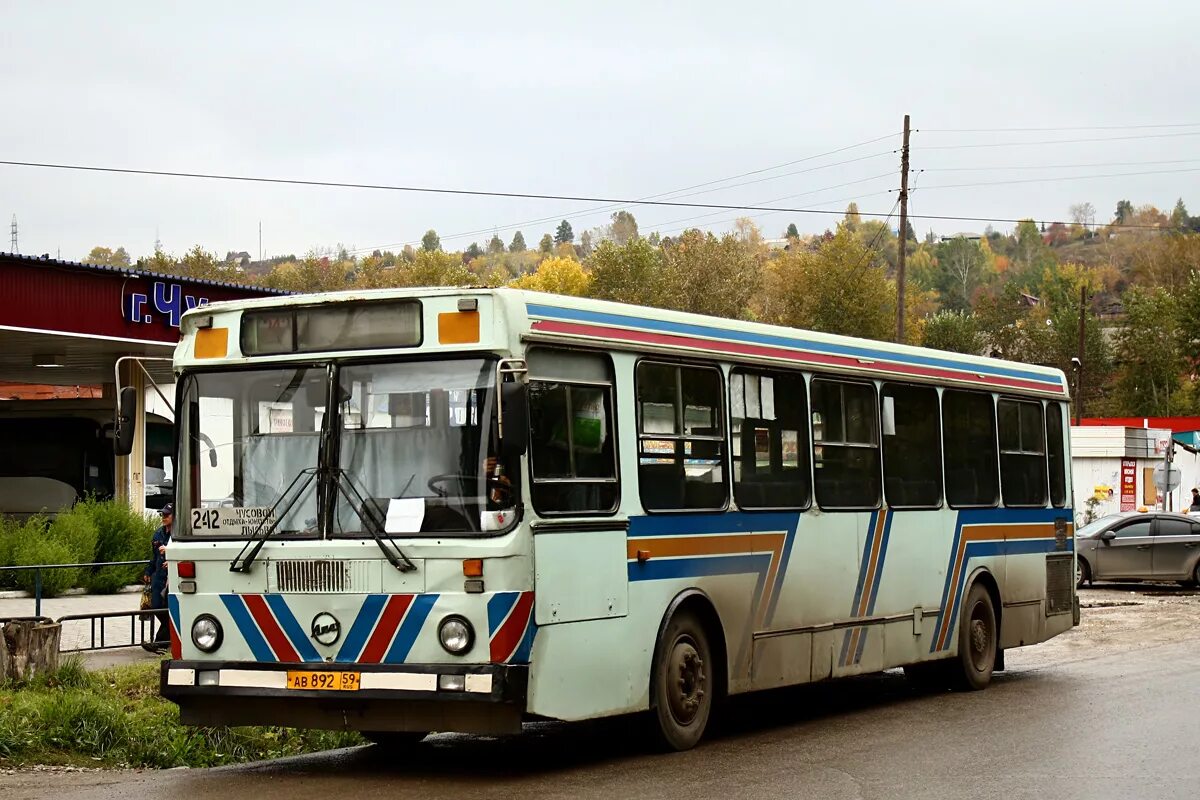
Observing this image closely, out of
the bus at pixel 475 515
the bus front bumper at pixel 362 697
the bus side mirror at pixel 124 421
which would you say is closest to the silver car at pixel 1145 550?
the bus at pixel 475 515

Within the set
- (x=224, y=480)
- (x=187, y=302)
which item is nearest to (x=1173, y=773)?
(x=224, y=480)

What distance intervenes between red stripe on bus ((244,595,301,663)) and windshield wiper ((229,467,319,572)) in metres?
0.21

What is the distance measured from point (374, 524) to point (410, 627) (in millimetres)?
631

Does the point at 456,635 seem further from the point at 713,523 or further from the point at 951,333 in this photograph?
the point at 951,333

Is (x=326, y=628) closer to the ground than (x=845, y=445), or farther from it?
closer to the ground

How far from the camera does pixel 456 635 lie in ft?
→ 30.7

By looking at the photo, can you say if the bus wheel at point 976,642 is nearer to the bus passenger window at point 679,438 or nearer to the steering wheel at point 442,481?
the bus passenger window at point 679,438

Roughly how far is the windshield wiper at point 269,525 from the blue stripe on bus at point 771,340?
5.43ft

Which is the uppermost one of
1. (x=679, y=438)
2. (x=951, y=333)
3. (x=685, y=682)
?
(x=951, y=333)

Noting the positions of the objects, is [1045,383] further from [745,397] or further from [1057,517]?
[745,397]

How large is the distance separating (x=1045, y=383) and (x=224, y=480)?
1001 cm

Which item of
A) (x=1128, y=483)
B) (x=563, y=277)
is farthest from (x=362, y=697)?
(x=563, y=277)

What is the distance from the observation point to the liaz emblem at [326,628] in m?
9.64

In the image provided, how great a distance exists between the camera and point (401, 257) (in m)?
187
